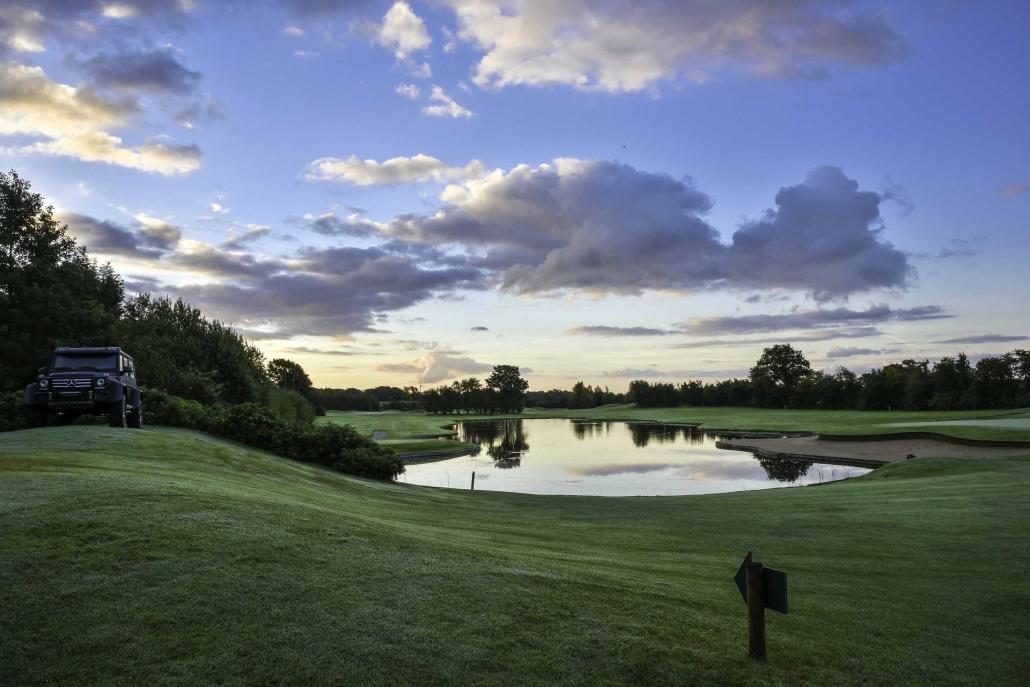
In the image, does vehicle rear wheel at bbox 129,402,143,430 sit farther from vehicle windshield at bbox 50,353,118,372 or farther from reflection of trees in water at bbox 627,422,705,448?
reflection of trees in water at bbox 627,422,705,448

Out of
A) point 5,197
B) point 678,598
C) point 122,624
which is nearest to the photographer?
point 122,624

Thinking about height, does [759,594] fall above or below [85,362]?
below

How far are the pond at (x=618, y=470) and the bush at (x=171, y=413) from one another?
13.4 m

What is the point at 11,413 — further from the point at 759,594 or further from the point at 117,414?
the point at 759,594


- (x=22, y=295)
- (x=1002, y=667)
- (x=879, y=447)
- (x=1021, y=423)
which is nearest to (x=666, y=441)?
(x=879, y=447)

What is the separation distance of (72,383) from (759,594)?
880 inches

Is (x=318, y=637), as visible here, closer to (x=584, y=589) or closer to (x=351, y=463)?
(x=584, y=589)

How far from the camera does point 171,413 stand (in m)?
28.0

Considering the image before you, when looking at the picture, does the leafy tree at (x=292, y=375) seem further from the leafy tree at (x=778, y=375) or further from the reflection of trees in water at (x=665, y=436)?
the leafy tree at (x=778, y=375)

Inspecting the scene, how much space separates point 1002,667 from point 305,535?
27.7ft

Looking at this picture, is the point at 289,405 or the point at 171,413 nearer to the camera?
the point at 171,413

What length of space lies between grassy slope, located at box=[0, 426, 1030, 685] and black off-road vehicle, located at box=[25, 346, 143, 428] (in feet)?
28.7

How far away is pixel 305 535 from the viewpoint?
8297 mm

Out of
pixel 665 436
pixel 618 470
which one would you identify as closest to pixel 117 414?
pixel 618 470
